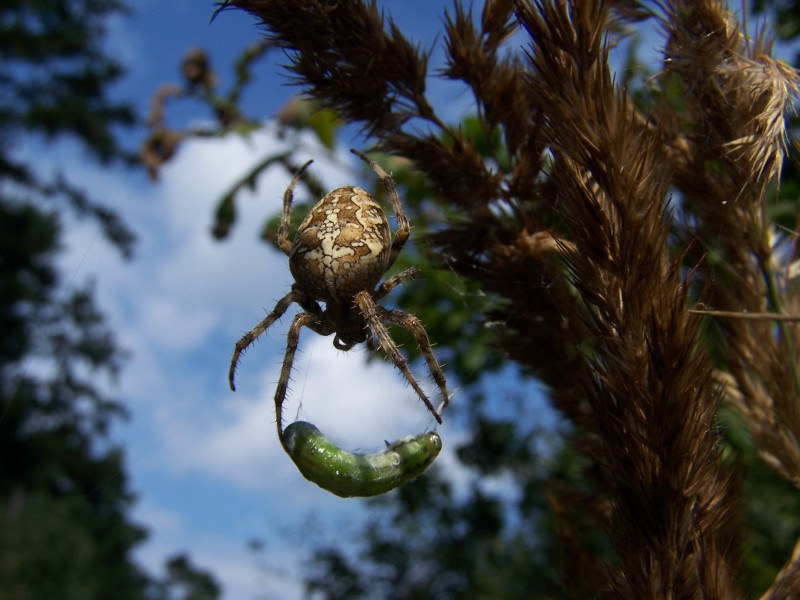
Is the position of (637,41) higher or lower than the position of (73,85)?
lower

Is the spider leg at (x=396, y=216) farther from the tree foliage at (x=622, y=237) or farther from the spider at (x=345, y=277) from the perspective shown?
the tree foliage at (x=622, y=237)

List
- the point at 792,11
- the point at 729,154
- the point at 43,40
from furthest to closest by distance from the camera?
the point at 43,40 < the point at 792,11 < the point at 729,154

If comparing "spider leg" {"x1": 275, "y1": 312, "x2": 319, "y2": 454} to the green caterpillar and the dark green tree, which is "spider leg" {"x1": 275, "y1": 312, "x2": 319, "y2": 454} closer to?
the green caterpillar

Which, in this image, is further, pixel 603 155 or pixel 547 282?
pixel 547 282

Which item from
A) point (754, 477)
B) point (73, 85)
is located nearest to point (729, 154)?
point (754, 477)

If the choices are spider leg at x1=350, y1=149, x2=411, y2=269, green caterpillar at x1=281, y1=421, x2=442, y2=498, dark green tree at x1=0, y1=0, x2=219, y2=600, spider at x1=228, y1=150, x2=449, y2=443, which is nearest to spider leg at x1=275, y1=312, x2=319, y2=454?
spider at x1=228, y1=150, x2=449, y2=443

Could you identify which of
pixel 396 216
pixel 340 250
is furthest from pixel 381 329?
pixel 396 216

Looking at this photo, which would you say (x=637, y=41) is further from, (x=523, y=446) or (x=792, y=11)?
(x=523, y=446)
